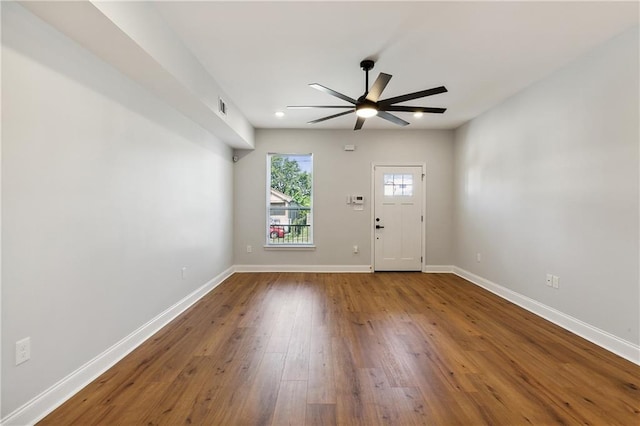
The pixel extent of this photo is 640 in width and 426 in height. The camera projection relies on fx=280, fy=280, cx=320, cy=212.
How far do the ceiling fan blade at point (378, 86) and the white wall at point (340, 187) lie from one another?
8.79 ft

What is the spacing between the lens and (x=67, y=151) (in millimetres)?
1781

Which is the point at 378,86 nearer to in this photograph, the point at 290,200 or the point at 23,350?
the point at 23,350

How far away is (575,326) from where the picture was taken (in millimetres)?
2729

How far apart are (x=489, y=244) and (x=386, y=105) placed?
2.80m

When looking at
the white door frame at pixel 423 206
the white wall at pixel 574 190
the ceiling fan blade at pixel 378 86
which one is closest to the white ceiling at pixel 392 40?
the white wall at pixel 574 190

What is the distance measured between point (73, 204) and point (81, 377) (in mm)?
1158

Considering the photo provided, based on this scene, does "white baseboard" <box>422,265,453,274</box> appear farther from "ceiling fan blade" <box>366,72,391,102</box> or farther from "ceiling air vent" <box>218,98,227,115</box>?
"ceiling air vent" <box>218,98,227,115</box>

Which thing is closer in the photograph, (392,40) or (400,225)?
(392,40)

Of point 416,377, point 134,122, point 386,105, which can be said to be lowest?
point 416,377

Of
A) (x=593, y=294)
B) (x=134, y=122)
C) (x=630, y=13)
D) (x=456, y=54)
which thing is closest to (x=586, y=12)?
(x=630, y=13)

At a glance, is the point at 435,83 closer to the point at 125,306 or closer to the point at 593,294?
the point at 593,294

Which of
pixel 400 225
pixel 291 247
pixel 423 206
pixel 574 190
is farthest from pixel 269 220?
pixel 574 190

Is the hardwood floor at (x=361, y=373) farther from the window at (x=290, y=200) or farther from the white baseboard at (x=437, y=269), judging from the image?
the window at (x=290, y=200)

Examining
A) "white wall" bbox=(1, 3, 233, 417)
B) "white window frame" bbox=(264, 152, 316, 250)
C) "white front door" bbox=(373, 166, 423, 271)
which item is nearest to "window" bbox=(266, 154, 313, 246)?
"white window frame" bbox=(264, 152, 316, 250)
